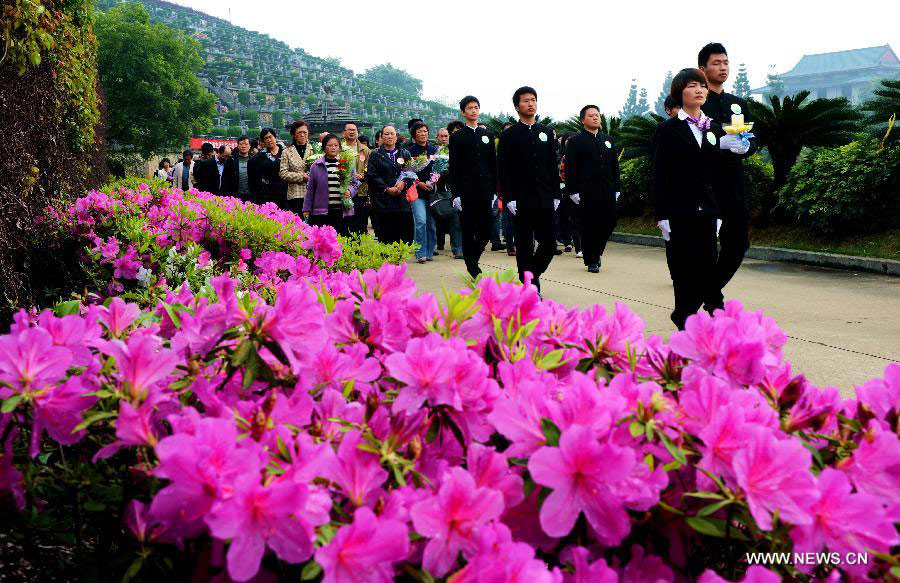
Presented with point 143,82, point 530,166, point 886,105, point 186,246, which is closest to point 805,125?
point 886,105

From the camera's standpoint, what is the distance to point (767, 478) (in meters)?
0.96

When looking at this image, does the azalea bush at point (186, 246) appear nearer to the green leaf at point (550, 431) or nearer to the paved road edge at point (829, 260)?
the green leaf at point (550, 431)

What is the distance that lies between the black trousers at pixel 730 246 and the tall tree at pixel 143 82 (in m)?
55.4

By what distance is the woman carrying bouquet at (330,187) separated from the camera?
1015cm

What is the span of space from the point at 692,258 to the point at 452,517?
5.21m

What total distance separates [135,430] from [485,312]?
0.63 meters

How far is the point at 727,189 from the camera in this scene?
6035 millimetres

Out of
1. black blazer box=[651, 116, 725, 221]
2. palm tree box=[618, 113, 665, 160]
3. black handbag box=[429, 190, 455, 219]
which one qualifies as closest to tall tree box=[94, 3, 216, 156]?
palm tree box=[618, 113, 665, 160]

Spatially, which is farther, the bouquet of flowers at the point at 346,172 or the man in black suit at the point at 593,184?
the man in black suit at the point at 593,184

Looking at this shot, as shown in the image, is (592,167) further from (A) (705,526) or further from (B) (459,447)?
(A) (705,526)

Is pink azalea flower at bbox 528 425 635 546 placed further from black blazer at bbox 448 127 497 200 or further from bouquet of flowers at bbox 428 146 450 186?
bouquet of flowers at bbox 428 146 450 186

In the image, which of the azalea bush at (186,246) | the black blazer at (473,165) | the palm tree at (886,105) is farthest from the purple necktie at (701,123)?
the palm tree at (886,105)

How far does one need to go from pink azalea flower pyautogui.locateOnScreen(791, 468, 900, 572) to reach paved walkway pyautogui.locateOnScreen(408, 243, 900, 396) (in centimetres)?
282

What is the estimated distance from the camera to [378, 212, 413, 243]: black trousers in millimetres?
12148
